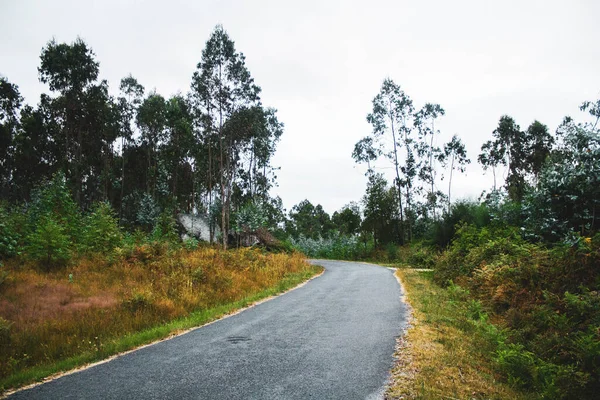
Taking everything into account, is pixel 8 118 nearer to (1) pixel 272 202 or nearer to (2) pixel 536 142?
(1) pixel 272 202

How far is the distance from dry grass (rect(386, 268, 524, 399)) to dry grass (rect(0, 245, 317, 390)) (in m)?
5.08

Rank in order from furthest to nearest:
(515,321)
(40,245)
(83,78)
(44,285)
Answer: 1. (83,78)
2. (40,245)
3. (44,285)
4. (515,321)

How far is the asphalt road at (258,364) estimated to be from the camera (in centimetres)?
423

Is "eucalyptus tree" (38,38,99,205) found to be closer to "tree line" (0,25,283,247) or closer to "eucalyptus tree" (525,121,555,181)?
"tree line" (0,25,283,247)

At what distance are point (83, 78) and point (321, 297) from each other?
3741 cm

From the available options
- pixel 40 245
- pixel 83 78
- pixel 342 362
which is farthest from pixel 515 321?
pixel 83 78

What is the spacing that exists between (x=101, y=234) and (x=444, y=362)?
49.2 ft

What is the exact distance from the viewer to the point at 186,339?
678 centimetres

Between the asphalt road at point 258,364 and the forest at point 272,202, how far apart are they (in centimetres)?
190

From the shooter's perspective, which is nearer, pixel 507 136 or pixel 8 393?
pixel 8 393

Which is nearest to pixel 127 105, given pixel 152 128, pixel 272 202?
pixel 152 128

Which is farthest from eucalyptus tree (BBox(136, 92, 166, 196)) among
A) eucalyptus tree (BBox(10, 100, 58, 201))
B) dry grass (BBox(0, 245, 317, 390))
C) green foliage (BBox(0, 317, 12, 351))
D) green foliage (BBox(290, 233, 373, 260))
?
green foliage (BBox(0, 317, 12, 351))

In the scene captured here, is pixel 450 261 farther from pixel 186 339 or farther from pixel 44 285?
pixel 44 285

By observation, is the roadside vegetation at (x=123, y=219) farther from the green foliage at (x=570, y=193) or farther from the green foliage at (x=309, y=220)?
the green foliage at (x=309, y=220)
